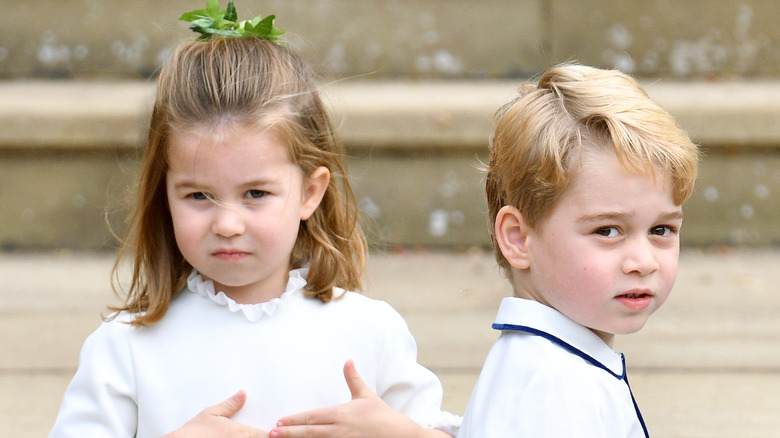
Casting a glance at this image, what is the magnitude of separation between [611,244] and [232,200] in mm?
759

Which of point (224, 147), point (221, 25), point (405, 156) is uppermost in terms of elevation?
point (221, 25)

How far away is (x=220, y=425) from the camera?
6.67 feet

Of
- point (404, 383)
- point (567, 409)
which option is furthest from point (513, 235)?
point (404, 383)

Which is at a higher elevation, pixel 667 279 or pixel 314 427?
pixel 667 279

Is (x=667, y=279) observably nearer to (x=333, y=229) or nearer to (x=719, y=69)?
(x=333, y=229)

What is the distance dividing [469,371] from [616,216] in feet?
5.17

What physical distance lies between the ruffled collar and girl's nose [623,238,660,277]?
750mm

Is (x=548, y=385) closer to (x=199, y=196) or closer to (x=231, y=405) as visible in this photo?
(x=231, y=405)

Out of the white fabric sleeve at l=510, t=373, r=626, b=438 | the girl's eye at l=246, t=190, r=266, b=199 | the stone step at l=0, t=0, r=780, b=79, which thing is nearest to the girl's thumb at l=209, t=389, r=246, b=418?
the girl's eye at l=246, t=190, r=266, b=199

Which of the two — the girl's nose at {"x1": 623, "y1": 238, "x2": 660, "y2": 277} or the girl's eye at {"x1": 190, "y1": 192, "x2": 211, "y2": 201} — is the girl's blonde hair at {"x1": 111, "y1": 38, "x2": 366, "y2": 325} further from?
the girl's nose at {"x1": 623, "y1": 238, "x2": 660, "y2": 277}

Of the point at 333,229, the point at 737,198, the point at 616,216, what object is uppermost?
the point at 616,216

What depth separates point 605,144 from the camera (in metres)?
1.83

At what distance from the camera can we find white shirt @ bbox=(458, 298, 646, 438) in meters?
1.77

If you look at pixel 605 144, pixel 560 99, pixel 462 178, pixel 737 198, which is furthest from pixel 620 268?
pixel 737 198
